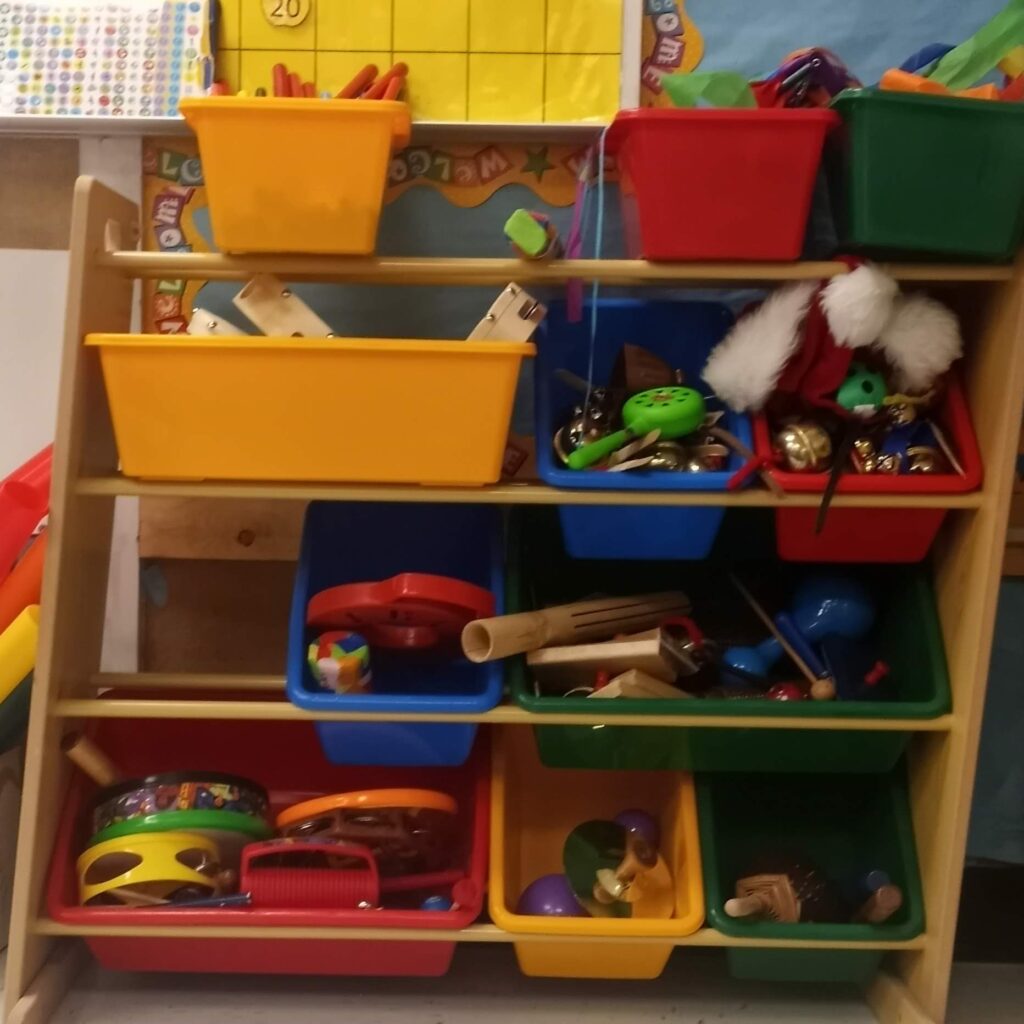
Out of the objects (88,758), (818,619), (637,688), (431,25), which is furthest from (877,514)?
(88,758)

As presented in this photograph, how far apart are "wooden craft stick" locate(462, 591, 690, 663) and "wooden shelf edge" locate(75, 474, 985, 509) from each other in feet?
0.41

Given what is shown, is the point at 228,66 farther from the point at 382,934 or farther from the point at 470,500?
the point at 382,934

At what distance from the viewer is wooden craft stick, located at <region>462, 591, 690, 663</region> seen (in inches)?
38.3

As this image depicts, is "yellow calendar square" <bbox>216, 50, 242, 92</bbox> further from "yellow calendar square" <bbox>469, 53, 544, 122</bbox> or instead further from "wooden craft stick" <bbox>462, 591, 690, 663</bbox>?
"wooden craft stick" <bbox>462, 591, 690, 663</bbox>

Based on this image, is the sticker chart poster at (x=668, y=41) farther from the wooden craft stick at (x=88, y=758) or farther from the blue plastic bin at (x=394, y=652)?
the wooden craft stick at (x=88, y=758)

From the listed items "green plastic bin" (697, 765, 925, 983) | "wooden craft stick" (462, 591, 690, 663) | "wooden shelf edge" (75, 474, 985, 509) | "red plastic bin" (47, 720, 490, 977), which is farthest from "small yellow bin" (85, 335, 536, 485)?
"green plastic bin" (697, 765, 925, 983)

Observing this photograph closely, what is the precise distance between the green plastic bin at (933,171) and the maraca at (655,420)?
0.21 meters

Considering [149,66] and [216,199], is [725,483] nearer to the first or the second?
[216,199]

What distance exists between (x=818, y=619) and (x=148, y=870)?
732 mm

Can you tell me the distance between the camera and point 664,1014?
106 cm

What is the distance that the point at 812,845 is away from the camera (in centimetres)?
115

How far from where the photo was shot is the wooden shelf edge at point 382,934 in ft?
3.24

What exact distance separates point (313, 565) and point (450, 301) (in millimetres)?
351

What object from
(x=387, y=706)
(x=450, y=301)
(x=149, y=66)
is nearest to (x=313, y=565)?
(x=387, y=706)
